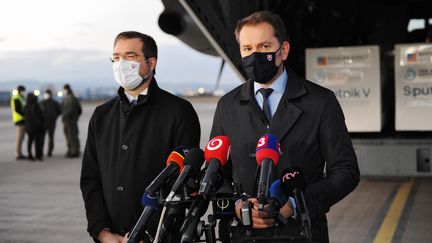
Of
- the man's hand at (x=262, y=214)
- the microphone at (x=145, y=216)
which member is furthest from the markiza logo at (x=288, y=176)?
the microphone at (x=145, y=216)

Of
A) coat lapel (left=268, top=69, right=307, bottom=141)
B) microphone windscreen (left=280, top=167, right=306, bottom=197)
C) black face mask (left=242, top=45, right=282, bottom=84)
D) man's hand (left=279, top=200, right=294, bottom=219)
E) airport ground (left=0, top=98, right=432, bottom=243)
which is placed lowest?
airport ground (left=0, top=98, right=432, bottom=243)

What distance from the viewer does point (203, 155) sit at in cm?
246

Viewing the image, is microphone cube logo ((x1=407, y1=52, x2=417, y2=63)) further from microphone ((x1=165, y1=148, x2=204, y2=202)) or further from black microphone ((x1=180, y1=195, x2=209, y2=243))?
black microphone ((x1=180, y1=195, x2=209, y2=243))

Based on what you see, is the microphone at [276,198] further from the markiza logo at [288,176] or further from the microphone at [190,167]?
the microphone at [190,167]

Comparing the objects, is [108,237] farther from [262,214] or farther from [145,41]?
[262,214]

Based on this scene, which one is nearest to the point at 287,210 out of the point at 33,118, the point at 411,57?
the point at 411,57

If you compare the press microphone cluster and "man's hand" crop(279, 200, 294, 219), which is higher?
the press microphone cluster

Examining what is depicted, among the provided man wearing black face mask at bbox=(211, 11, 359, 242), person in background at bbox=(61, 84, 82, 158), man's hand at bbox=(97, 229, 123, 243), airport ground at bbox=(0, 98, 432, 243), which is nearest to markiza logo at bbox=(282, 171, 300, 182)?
man wearing black face mask at bbox=(211, 11, 359, 242)

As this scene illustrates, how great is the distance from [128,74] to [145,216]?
1221mm

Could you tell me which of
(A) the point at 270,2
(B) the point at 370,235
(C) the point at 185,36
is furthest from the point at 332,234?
(C) the point at 185,36

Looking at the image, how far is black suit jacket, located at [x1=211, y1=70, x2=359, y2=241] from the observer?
2717mm

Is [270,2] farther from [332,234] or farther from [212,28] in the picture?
[332,234]

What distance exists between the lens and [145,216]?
235 cm

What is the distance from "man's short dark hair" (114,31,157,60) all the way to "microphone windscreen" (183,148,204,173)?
110cm
